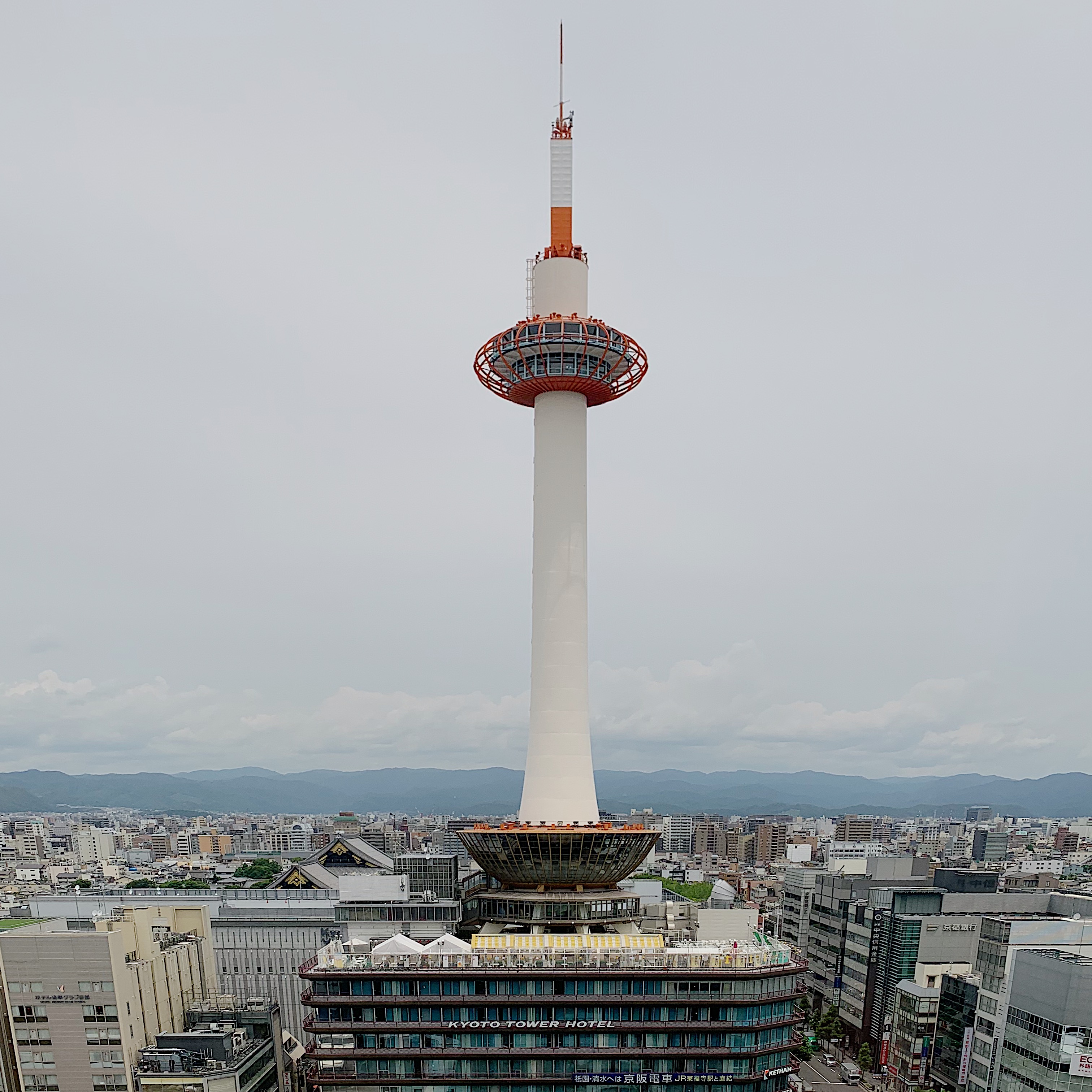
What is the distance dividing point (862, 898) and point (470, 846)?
9271cm

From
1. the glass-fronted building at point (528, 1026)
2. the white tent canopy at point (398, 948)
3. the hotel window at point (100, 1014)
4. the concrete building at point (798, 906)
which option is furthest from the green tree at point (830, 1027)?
the hotel window at point (100, 1014)

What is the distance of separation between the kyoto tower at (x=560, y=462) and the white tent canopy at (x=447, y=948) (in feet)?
38.5

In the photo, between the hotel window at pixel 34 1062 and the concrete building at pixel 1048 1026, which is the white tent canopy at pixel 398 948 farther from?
the concrete building at pixel 1048 1026

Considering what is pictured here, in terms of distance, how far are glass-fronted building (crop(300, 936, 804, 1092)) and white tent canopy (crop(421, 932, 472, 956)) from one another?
86 centimetres

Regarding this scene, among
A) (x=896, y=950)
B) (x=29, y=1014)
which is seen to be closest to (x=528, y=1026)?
(x=29, y=1014)

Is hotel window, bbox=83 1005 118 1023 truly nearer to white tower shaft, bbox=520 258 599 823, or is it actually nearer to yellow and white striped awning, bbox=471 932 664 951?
yellow and white striped awning, bbox=471 932 664 951

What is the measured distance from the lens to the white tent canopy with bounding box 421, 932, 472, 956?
67750 millimetres

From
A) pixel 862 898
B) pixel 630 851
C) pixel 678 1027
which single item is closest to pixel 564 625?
pixel 630 851

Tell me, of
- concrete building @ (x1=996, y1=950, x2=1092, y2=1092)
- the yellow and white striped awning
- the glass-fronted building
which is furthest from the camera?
concrete building @ (x1=996, y1=950, x2=1092, y2=1092)

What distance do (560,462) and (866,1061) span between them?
92.9 metres

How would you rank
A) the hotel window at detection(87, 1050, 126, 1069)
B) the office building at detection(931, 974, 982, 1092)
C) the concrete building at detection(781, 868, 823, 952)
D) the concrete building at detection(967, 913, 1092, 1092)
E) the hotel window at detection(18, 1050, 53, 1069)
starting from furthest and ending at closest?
the concrete building at detection(781, 868, 823, 952)
the office building at detection(931, 974, 982, 1092)
the concrete building at detection(967, 913, 1092, 1092)
the hotel window at detection(18, 1050, 53, 1069)
the hotel window at detection(87, 1050, 126, 1069)

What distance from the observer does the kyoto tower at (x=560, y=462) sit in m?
85.6

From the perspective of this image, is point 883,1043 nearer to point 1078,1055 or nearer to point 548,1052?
point 1078,1055

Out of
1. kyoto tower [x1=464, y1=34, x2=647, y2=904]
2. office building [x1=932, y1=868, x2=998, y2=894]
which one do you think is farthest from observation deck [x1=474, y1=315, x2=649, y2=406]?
office building [x1=932, y1=868, x2=998, y2=894]
